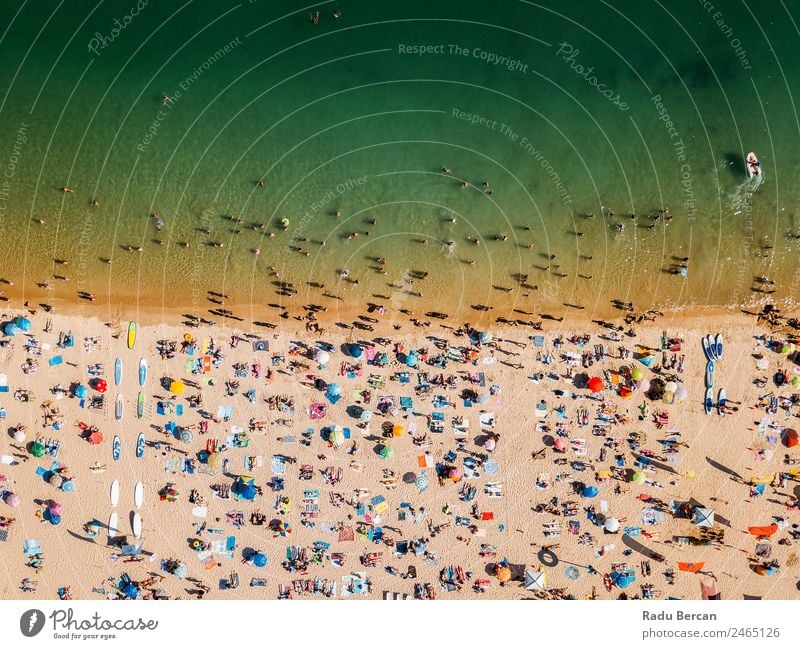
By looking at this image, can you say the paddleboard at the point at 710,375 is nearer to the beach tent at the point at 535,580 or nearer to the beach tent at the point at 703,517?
the beach tent at the point at 703,517

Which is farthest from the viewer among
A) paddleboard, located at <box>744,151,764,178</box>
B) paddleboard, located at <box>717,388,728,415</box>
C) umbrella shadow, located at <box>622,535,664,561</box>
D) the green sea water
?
paddleboard, located at <box>744,151,764,178</box>

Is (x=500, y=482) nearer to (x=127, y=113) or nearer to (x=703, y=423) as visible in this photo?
(x=703, y=423)

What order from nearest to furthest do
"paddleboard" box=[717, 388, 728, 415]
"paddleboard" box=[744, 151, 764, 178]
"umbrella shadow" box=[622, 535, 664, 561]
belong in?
"umbrella shadow" box=[622, 535, 664, 561] → "paddleboard" box=[717, 388, 728, 415] → "paddleboard" box=[744, 151, 764, 178]

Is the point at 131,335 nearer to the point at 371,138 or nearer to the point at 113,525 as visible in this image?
the point at 113,525

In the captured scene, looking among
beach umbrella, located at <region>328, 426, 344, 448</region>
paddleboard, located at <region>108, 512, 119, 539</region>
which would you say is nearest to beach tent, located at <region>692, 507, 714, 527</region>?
beach umbrella, located at <region>328, 426, 344, 448</region>

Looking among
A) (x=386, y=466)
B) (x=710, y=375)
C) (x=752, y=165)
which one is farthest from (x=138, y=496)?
(x=752, y=165)

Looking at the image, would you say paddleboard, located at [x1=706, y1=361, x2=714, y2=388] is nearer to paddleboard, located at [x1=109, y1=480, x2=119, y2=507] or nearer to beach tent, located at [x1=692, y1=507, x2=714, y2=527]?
beach tent, located at [x1=692, y1=507, x2=714, y2=527]
